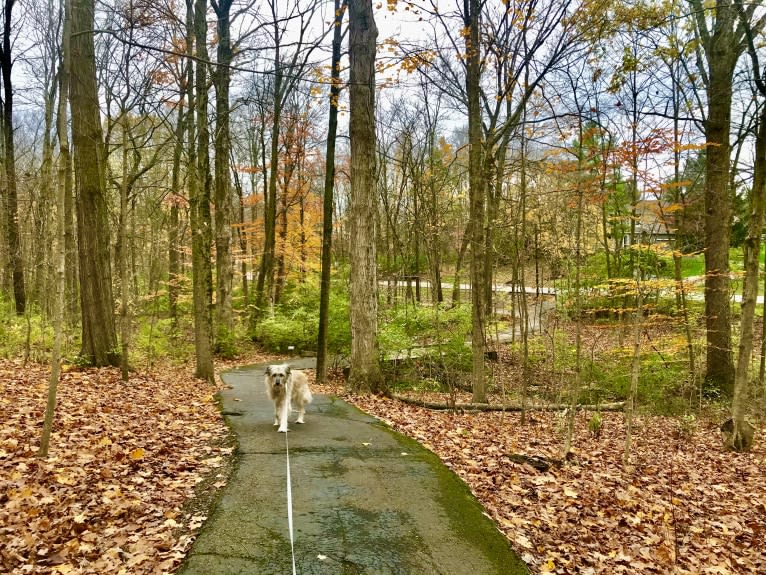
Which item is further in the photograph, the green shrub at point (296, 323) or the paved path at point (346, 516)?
the green shrub at point (296, 323)

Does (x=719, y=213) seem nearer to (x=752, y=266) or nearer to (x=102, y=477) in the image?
(x=752, y=266)

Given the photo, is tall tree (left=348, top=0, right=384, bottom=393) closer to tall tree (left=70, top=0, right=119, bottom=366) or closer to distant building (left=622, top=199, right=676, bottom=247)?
tall tree (left=70, top=0, right=119, bottom=366)

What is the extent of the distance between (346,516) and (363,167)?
283 inches

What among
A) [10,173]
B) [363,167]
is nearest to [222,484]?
[363,167]

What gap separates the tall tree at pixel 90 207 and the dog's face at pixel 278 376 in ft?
16.3

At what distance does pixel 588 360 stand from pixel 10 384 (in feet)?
43.7

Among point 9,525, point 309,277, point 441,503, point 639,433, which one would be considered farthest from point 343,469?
point 309,277

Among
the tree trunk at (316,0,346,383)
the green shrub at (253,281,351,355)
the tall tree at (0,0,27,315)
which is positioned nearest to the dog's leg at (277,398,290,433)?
the tree trunk at (316,0,346,383)

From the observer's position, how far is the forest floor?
380 cm

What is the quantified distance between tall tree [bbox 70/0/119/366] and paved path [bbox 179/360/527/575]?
508cm

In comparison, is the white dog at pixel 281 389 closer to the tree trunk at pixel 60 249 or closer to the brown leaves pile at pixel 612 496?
the brown leaves pile at pixel 612 496

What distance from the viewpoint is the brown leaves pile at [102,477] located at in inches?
139

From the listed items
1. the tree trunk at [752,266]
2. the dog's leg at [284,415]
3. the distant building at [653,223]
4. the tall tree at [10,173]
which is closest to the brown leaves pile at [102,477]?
the dog's leg at [284,415]

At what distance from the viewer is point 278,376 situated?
679 centimetres
